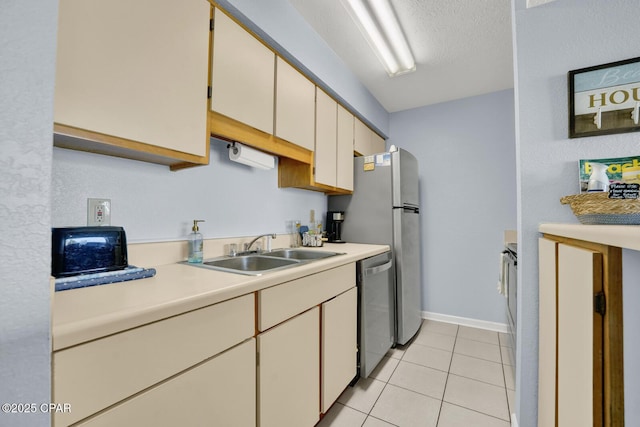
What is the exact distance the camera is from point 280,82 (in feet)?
5.51

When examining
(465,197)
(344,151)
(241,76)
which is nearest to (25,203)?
(241,76)

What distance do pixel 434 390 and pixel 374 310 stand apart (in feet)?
2.02

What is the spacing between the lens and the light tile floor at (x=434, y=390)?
4.83 feet

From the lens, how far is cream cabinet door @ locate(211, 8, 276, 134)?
1289 mm

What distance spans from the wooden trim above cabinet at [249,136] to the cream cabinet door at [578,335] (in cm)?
148

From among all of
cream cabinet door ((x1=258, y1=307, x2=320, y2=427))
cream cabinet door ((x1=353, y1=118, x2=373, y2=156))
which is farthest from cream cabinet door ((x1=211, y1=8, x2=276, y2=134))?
cream cabinet door ((x1=353, y1=118, x2=373, y2=156))

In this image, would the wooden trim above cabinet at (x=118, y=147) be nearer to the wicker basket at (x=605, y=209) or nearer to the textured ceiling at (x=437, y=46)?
the textured ceiling at (x=437, y=46)

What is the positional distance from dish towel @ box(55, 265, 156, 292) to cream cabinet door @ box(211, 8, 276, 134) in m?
0.82

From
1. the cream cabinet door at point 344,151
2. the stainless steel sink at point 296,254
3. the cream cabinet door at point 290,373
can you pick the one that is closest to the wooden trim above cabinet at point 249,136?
the cream cabinet door at point 344,151

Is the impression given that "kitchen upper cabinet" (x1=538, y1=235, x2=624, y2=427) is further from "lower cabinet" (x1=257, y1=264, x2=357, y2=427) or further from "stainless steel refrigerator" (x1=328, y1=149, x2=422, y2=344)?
"stainless steel refrigerator" (x1=328, y1=149, x2=422, y2=344)

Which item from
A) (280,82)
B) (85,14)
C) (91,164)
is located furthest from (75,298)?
(280,82)

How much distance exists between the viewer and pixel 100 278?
2.93 ft

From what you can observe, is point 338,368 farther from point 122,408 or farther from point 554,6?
point 554,6

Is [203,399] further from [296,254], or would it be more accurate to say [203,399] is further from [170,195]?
[296,254]
